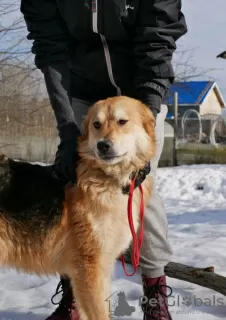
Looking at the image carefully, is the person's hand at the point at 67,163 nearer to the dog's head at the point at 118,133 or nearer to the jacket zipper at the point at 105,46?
the dog's head at the point at 118,133

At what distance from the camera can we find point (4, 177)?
2529 mm

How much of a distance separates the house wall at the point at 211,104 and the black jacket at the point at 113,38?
28.7 m

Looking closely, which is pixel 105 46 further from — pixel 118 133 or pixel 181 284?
pixel 181 284

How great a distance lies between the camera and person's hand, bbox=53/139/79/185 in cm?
262

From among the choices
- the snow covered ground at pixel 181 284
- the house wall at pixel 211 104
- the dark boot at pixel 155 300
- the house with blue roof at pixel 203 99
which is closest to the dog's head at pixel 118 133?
the dark boot at pixel 155 300

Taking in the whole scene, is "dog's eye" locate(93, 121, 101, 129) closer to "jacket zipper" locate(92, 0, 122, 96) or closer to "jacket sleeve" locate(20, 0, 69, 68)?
"jacket zipper" locate(92, 0, 122, 96)

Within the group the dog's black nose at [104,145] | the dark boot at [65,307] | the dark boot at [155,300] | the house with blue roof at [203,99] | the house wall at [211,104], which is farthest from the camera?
the house wall at [211,104]

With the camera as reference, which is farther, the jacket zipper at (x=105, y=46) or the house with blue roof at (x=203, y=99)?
the house with blue roof at (x=203, y=99)

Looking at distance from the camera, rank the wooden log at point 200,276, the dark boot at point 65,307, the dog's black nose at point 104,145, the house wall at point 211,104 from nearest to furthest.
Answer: the dog's black nose at point 104,145
the dark boot at point 65,307
the wooden log at point 200,276
the house wall at point 211,104

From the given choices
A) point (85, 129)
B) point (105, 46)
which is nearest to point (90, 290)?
point (85, 129)

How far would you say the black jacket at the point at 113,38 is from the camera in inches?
106

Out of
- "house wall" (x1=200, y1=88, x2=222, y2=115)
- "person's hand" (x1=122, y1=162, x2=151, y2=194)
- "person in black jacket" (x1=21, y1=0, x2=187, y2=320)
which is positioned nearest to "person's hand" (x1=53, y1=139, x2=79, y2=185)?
"person in black jacket" (x1=21, y1=0, x2=187, y2=320)

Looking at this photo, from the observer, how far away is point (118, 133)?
2500 mm

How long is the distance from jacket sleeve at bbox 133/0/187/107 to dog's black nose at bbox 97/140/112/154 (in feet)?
1.68
